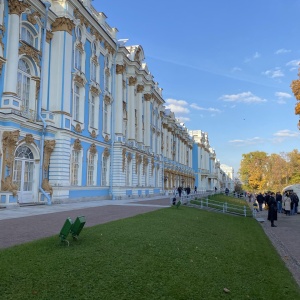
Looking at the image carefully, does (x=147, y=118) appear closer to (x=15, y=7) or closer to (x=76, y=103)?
(x=76, y=103)

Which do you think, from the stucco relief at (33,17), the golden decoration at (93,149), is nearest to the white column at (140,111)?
the golden decoration at (93,149)

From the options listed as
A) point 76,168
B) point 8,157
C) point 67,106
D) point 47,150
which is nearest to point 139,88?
point 76,168

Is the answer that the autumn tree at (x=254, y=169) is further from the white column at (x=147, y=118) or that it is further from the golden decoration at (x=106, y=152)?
the golden decoration at (x=106, y=152)

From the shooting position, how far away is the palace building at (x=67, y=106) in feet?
61.4

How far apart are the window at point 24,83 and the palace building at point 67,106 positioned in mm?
60

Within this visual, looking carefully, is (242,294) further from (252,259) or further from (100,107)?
(100,107)

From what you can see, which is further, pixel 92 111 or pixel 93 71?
pixel 93 71

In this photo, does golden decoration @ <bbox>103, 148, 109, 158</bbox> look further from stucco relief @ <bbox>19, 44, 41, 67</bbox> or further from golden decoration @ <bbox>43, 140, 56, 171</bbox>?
stucco relief @ <bbox>19, 44, 41, 67</bbox>

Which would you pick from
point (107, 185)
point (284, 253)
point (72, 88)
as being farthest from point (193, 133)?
point (284, 253)

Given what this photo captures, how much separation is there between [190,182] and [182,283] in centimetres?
7082

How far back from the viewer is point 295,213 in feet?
82.0

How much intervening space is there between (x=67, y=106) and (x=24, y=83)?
3.38 meters

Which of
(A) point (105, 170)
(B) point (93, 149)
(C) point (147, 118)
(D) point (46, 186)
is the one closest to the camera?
(D) point (46, 186)

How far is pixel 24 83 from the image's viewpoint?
67.9ft
